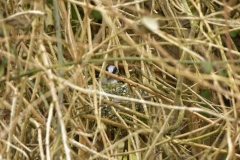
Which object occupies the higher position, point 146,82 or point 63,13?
point 63,13

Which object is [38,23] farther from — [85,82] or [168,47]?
[168,47]

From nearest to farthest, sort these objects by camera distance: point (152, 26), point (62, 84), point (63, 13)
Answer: point (152, 26)
point (62, 84)
point (63, 13)

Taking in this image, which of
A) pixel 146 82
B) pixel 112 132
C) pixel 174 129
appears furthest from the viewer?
pixel 112 132

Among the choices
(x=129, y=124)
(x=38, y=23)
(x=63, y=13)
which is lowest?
(x=129, y=124)

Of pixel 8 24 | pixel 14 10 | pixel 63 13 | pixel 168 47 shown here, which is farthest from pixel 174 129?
pixel 168 47

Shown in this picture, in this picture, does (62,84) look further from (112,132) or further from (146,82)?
(112,132)

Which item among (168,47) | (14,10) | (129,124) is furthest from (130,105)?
(168,47)

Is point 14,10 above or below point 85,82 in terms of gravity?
above

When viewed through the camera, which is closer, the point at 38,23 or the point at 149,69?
the point at 38,23

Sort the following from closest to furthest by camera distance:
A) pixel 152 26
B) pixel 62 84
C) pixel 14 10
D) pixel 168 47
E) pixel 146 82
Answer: pixel 152 26 → pixel 62 84 → pixel 14 10 → pixel 146 82 → pixel 168 47
